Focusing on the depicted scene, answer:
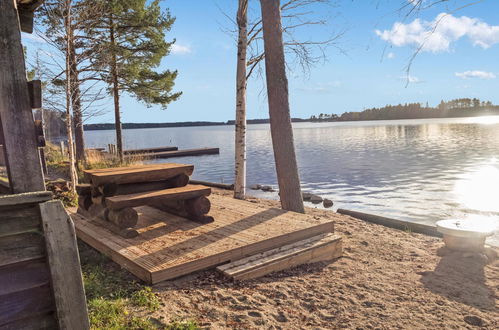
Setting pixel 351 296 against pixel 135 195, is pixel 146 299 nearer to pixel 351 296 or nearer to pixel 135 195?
pixel 135 195

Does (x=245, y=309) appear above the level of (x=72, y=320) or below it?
below

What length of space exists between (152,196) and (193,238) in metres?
0.95

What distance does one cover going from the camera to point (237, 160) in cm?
1047

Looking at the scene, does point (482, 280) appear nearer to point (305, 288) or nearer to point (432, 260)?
point (432, 260)

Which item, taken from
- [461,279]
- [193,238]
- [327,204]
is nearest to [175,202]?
[193,238]

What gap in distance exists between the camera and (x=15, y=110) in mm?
2656

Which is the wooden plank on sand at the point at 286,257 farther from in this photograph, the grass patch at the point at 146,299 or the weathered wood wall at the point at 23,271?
the weathered wood wall at the point at 23,271

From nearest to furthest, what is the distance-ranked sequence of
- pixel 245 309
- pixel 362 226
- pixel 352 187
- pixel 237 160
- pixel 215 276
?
pixel 245 309 → pixel 215 276 → pixel 362 226 → pixel 237 160 → pixel 352 187

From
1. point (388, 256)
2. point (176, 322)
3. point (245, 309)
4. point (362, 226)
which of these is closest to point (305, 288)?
point (245, 309)

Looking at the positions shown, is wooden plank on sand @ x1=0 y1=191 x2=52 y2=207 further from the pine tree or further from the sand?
the pine tree

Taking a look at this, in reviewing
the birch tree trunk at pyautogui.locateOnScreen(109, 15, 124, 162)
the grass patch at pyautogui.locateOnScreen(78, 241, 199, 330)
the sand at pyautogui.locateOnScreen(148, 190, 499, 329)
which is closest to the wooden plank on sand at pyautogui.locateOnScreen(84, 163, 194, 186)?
the grass patch at pyautogui.locateOnScreen(78, 241, 199, 330)

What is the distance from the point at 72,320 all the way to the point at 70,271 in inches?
14.3

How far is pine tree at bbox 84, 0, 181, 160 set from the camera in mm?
20047

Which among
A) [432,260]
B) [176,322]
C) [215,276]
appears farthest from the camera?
[432,260]
